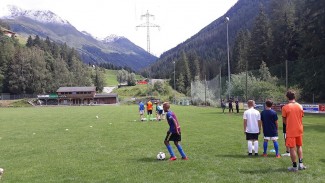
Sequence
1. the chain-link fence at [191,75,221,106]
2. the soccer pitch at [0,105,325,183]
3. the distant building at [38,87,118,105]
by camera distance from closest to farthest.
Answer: the soccer pitch at [0,105,325,183] → the chain-link fence at [191,75,221,106] → the distant building at [38,87,118,105]

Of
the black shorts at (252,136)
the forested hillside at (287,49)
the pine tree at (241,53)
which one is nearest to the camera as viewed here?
the black shorts at (252,136)

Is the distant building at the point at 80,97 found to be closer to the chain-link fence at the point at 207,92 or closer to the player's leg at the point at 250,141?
the chain-link fence at the point at 207,92

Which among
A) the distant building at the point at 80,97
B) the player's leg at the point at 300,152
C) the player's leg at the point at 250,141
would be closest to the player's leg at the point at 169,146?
the player's leg at the point at 250,141

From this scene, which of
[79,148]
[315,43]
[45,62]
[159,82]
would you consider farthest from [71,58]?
[79,148]

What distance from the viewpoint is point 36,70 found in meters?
142

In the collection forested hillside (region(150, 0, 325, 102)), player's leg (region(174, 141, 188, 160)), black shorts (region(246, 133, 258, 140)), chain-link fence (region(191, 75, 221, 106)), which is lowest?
player's leg (region(174, 141, 188, 160))

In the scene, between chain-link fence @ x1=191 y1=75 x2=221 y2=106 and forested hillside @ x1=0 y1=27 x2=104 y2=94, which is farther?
forested hillside @ x1=0 y1=27 x2=104 y2=94

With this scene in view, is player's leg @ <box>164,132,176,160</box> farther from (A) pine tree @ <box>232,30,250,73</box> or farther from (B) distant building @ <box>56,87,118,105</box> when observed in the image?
(B) distant building @ <box>56,87,118,105</box>

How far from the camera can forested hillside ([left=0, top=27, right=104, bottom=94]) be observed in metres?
139

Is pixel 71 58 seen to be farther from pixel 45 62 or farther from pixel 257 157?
pixel 257 157

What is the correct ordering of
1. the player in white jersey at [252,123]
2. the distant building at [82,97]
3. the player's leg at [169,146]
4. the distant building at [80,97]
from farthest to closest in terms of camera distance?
the distant building at [82,97] → the distant building at [80,97] → the player in white jersey at [252,123] → the player's leg at [169,146]

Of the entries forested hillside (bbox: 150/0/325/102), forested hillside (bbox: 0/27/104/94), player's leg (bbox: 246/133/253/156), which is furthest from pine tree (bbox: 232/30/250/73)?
player's leg (bbox: 246/133/253/156)

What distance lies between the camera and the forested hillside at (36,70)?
139125mm

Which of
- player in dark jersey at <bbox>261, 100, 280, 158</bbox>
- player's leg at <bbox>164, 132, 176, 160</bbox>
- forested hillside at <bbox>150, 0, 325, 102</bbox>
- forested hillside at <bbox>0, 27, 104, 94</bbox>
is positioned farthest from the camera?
forested hillside at <bbox>0, 27, 104, 94</bbox>
